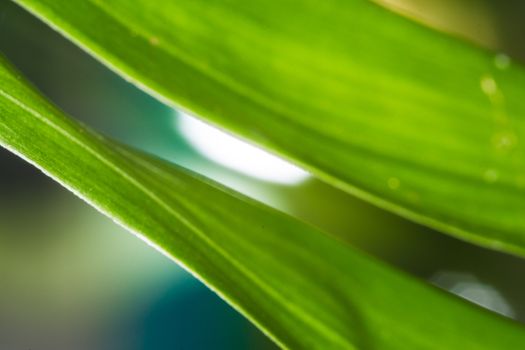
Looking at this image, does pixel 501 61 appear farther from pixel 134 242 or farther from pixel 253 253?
Result: pixel 134 242

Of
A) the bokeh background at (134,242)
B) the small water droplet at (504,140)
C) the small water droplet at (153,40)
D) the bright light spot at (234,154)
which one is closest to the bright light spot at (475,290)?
the bokeh background at (134,242)

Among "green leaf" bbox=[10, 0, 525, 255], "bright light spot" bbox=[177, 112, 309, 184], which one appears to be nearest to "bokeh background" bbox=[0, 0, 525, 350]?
"bright light spot" bbox=[177, 112, 309, 184]

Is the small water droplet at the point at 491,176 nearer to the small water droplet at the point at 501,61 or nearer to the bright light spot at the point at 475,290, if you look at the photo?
the small water droplet at the point at 501,61

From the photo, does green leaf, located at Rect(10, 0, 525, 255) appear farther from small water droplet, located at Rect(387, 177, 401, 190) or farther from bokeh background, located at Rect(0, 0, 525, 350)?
bokeh background, located at Rect(0, 0, 525, 350)

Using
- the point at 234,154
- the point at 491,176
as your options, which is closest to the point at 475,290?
the point at 234,154

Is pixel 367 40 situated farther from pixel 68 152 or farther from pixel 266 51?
pixel 68 152
